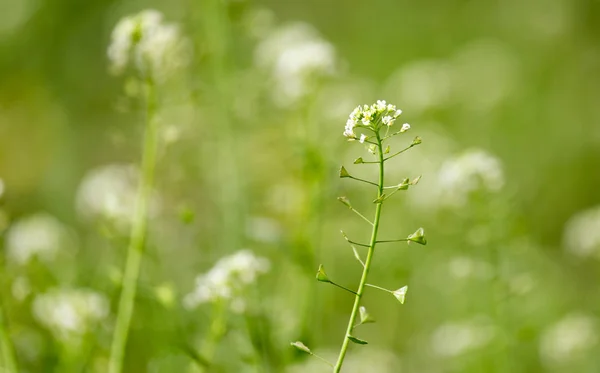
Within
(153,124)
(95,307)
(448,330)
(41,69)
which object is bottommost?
(95,307)

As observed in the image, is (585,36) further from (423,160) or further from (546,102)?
(423,160)

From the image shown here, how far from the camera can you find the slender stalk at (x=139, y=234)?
5.75 feet

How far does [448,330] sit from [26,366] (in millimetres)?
1551

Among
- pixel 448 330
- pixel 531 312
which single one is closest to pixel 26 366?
pixel 448 330

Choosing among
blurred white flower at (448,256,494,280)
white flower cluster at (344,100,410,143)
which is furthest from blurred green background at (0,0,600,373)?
white flower cluster at (344,100,410,143)

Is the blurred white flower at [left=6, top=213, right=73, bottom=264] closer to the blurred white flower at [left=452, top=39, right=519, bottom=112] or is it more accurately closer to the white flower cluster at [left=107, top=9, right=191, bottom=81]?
the white flower cluster at [left=107, top=9, right=191, bottom=81]

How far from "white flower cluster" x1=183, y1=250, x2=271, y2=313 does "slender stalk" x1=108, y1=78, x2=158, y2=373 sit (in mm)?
141

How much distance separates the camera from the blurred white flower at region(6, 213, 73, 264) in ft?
8.62

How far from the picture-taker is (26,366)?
2.52m

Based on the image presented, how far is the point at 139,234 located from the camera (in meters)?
1.83

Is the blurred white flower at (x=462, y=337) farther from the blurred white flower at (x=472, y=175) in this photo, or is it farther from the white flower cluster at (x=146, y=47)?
the white flower cluster at (x=146, y=47)

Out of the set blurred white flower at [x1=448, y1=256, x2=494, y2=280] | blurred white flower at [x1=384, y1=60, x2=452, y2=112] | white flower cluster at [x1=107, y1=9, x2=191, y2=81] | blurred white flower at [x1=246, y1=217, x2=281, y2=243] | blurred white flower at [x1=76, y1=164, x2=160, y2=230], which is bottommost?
blurred white flower at [x1=448, y1=256, x2=494, y2=280]

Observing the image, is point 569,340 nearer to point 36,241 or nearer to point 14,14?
point 36,241

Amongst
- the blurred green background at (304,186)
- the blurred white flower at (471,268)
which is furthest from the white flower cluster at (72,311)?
the blurred white flower at (471,268)
